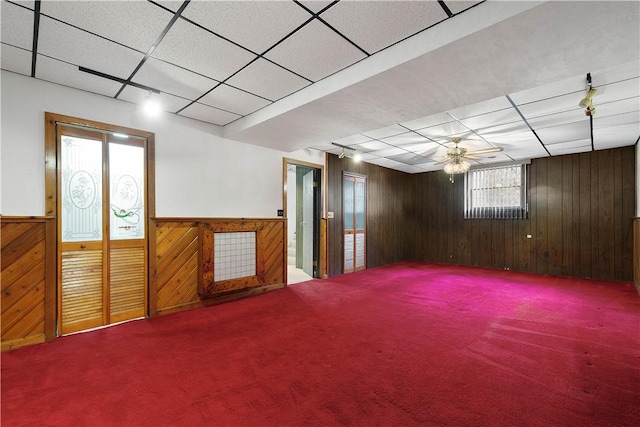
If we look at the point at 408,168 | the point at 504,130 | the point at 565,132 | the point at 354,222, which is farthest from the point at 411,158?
the point at 565,132

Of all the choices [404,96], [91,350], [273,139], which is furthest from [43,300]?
[404,96]

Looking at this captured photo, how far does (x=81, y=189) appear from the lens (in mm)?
3219

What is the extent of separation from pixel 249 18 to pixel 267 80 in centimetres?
90

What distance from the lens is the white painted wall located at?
2.79 m

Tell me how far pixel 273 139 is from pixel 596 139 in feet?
18.1

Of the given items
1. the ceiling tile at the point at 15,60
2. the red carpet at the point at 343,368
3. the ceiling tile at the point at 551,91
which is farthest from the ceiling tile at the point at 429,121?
the ceiling tile at the point at 15,60

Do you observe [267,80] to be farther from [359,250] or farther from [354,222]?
→ [359,250]

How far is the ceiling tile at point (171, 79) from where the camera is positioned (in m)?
2.68

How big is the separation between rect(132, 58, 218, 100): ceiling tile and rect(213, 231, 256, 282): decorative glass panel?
6.53 feet

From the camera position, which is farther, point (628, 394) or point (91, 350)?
point (91, 350)

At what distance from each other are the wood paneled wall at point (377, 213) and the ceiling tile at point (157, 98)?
3.16m

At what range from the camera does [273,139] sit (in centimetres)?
440

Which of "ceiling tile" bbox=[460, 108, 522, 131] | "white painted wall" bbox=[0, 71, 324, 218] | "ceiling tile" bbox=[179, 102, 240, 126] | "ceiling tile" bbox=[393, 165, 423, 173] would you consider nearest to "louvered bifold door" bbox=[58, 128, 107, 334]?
"white painted wall" bbox=[0, 71, 324, 218]

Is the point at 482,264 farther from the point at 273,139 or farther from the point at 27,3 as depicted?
the point at 27,3
